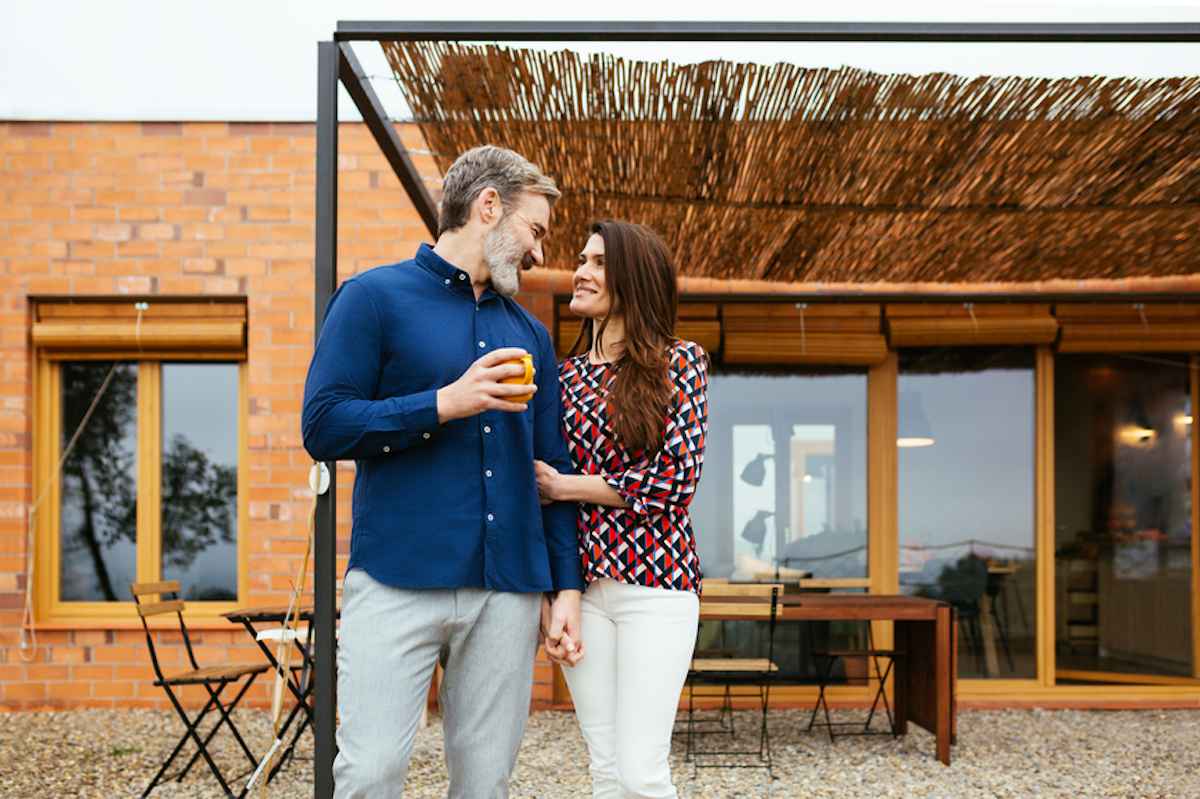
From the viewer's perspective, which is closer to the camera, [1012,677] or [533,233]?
[533,233]

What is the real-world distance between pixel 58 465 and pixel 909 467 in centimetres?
491

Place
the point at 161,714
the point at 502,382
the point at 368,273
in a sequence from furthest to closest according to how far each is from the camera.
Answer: the point at 161,714, the point at 368,273, the point at 502,382

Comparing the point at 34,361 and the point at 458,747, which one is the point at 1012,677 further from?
the point at 34,361

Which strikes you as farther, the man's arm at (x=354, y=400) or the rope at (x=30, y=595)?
the rope at (x=30, y=595)

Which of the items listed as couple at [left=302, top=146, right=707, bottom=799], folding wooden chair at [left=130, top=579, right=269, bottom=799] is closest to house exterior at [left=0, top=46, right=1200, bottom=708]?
folding wooden chair at [left=130, top=579, right=269, bottom=799]

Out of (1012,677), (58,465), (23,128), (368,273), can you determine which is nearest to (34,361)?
(58,465)

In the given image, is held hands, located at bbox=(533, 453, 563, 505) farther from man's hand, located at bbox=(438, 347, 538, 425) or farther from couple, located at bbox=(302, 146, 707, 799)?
man's hand, located at bbox=(438, 347, 538, 425)

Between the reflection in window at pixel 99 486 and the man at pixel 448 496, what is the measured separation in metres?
4.79

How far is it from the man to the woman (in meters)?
0.08

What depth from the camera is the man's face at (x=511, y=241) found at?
7.13 feet

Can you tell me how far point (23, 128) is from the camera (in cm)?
616

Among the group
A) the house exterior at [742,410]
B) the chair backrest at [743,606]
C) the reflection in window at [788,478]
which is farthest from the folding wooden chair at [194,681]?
the reflection in window at [788,478]

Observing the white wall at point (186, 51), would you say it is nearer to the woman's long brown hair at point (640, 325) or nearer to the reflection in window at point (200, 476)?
the reflection in window at point (200, 476)

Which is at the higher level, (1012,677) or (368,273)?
(368,273)
